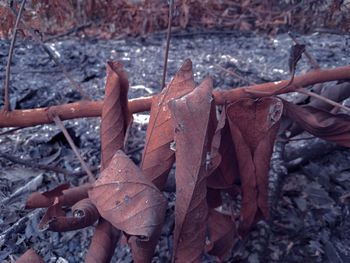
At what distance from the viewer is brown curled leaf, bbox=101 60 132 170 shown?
693 millimetres

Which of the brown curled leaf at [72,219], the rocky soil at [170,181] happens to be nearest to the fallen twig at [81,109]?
the rocky soil at [170,181]

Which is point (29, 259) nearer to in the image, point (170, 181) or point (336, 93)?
point (170, 181)

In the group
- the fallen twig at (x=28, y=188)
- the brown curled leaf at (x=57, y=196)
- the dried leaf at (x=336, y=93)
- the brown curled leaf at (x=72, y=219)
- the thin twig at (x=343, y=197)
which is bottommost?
the fallen twig at (x=28, y=188)

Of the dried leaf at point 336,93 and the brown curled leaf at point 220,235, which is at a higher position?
the dried leaf at point 336,93

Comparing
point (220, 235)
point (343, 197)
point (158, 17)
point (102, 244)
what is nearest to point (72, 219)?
point (102, 244)

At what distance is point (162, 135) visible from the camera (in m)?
0.68

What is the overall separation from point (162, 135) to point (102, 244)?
0.25 meters

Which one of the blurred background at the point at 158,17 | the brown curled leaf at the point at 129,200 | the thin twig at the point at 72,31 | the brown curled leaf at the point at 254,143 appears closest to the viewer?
the brown curled leaf at the point at 129,200

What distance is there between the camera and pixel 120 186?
1.81 ft

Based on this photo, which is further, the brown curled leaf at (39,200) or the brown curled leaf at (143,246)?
the brown curled leaf at (39,200)

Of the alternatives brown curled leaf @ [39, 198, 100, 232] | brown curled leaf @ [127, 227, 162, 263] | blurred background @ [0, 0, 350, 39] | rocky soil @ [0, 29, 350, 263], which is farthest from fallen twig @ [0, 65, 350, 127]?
blurred background @ [0, 0, 350, 39]

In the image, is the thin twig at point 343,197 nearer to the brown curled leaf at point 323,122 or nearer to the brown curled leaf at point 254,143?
the brown curled leaf at point 323,122

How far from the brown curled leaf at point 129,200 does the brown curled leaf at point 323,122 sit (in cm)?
47

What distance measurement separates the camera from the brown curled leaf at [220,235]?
0.76m
